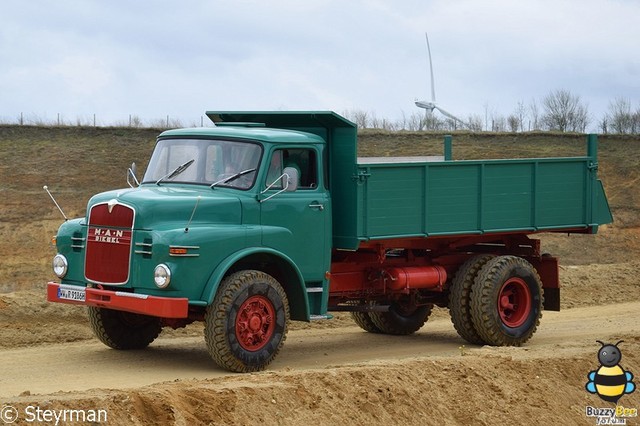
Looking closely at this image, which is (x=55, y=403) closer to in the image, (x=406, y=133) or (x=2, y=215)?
(x=2, y=215)

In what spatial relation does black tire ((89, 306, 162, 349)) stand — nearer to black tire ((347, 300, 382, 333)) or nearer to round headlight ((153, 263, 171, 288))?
round headlight ((153, 263, 171, 288))

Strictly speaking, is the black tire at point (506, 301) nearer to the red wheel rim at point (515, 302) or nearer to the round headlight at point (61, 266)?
the red wheel rim at point (515, 302)

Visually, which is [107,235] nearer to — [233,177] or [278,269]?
[233,177]

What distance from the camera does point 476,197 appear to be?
1609 cm

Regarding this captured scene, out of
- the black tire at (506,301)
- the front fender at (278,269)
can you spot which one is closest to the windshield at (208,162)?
the front fender at (278,269)

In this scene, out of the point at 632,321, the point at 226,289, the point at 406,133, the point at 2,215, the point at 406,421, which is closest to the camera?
the point at 406,421

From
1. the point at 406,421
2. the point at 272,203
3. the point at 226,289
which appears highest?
the point at 272,203

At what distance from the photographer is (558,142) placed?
43.1 metres

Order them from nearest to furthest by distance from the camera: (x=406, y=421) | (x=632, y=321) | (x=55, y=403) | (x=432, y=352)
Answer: (x=55, y=403) → (x=406, y=421) → (x=432, y=352) → (x=632, y=321)

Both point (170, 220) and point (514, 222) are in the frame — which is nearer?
point (170, 220)

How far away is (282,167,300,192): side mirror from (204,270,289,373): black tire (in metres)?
1.13

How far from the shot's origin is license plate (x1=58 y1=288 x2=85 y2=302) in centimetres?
1359

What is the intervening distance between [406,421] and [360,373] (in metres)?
0.78

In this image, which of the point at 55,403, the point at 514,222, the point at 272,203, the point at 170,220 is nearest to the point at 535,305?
the point at 514,222
